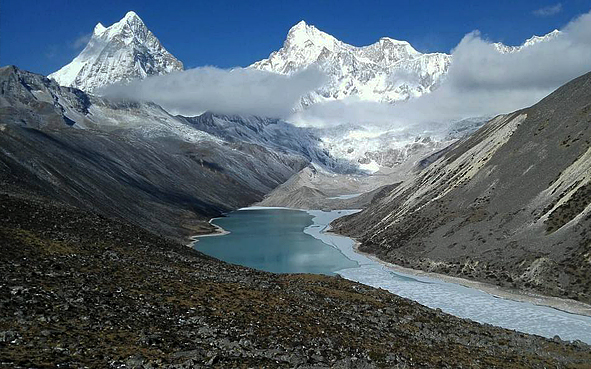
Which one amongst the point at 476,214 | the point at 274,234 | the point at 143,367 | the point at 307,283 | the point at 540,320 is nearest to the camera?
the point at 143,367

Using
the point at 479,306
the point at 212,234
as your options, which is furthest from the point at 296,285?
the point at 212,234

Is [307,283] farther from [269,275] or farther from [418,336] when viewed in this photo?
[418,336]

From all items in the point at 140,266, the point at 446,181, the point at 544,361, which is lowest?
the point at 544,361

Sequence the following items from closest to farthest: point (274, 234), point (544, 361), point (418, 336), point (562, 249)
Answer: point (544, 361)
point (418, 336)
point (562, 249)
point (274, 234)

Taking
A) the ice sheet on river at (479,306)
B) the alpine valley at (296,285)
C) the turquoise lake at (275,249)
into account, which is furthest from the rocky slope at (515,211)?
the turquoise lake at (275,249)

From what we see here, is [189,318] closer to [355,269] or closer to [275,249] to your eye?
[355,269]

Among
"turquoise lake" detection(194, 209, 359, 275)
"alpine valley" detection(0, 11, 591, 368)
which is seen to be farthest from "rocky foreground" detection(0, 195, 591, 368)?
"turquoise lake" detection(194, 209, 359, 275)

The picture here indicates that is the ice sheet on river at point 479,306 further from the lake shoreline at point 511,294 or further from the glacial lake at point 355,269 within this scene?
the lake shoreline at point 511,294

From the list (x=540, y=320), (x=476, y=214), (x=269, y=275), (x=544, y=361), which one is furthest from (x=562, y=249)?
(x=269, y=275)
